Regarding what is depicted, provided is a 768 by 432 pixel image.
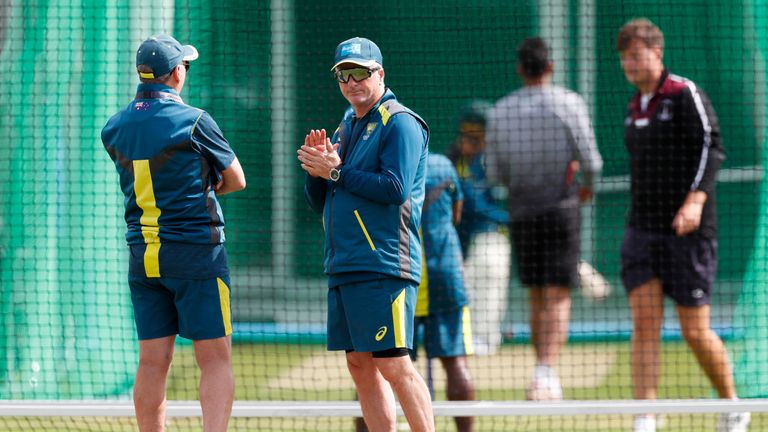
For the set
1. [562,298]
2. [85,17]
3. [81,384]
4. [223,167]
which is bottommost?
[81,384]

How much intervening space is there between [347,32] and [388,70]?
60 centimetres

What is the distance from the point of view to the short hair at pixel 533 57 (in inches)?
271

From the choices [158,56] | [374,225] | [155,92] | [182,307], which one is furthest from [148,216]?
[374,225]

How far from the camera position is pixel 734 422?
5.90 metres

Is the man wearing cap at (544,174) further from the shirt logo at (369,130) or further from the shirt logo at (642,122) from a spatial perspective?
the shirt logo at (369,130)

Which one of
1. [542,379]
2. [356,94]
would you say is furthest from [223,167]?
[542,379]

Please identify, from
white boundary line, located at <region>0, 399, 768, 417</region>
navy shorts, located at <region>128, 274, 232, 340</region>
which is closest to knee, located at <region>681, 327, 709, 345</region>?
white boundary line, located at <region>0, 399, 768, 417</region>

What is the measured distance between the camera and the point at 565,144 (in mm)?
6965

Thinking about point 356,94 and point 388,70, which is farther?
point 388,70

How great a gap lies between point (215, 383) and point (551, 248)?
2.98 metres

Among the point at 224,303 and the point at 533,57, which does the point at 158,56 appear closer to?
the point at 224,303

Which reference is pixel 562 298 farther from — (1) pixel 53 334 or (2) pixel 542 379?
(1) pixel 53 334

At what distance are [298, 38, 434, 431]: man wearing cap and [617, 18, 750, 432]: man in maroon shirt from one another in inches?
73.6

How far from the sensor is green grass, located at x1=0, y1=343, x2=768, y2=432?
6.38 meters
